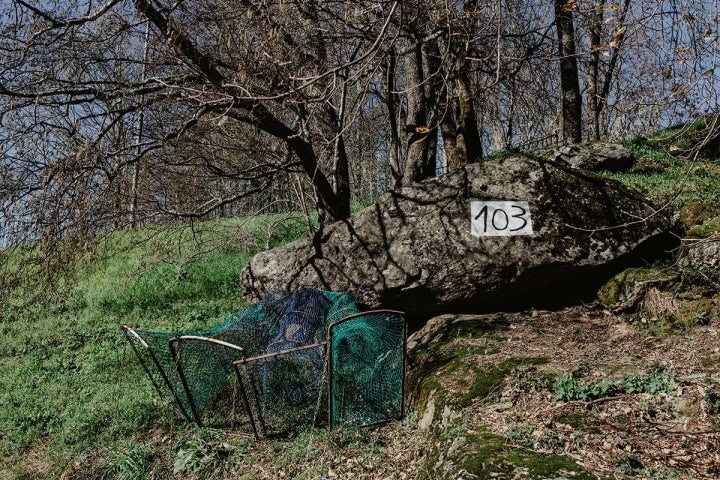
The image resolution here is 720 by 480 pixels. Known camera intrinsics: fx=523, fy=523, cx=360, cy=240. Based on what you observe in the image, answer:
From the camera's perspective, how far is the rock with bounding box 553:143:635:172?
7.87 metres

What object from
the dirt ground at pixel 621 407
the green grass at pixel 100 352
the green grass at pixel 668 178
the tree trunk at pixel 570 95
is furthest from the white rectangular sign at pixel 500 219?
the tree trunk at pixel 570 95

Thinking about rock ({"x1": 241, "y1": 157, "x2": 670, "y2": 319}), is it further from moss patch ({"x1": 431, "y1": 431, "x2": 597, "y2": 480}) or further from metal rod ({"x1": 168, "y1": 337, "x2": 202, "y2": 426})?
moss patch ({"x1": 431, "y1": 431, "x2": 597, "y2": 480})

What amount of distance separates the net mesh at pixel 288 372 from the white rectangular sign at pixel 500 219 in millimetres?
1580

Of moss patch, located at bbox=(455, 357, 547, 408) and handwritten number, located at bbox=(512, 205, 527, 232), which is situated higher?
handwritten number, located at bbox=(512, 205, 527, 232)

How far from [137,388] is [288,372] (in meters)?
2.44

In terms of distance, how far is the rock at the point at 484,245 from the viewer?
223 inches

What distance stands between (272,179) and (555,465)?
18.9 feet

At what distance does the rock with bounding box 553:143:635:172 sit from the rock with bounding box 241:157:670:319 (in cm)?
190

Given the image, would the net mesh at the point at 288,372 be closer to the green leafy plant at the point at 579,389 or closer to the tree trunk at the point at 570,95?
the green leafy plant at the point at 579,389

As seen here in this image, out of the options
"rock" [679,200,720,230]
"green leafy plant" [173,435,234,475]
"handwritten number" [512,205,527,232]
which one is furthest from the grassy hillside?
"handwritten number" [512,205,527,232]

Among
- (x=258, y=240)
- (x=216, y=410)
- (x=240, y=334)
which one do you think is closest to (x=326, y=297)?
(x=240, y=334)

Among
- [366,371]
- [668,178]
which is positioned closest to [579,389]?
[366,371]

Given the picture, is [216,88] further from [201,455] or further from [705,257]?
[705,257]

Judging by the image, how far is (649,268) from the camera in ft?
17.5
